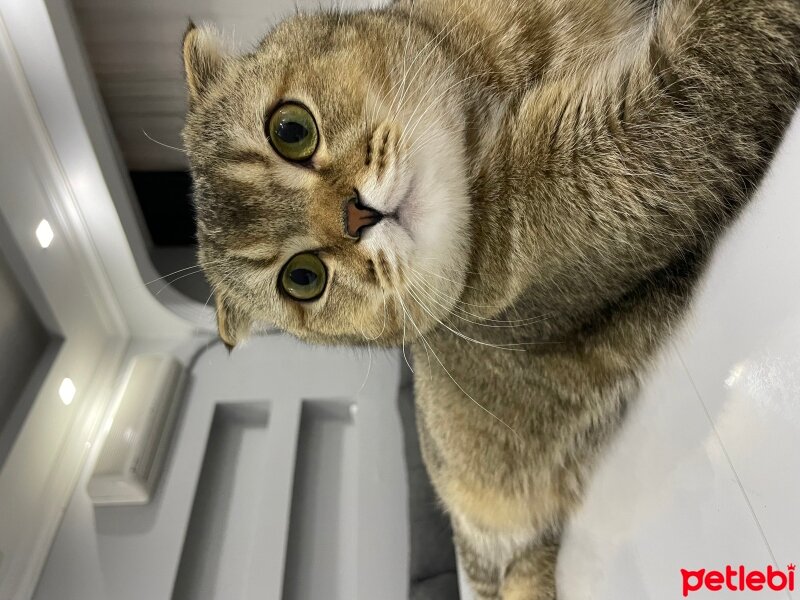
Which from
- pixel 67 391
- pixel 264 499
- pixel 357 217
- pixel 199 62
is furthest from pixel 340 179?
pixel 67 391

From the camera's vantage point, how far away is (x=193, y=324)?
1840 millimetres

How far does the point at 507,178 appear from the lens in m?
0.82

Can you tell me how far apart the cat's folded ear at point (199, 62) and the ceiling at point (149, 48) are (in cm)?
43

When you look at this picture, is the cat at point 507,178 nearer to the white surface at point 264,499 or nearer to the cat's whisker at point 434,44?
the cat's whisker at point 434,44

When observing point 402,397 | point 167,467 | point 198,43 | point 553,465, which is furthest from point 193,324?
point 553,465

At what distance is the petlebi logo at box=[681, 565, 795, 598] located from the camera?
1.59ft

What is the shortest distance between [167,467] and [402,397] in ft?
2.03

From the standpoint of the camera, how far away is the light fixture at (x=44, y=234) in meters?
1.48

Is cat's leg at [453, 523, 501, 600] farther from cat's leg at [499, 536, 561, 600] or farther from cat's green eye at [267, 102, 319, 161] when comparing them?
cat's green eye at [267, 102, 319, 161]

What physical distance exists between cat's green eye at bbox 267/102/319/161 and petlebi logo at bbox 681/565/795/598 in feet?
2.19

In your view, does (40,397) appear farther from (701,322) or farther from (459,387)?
(701,322)

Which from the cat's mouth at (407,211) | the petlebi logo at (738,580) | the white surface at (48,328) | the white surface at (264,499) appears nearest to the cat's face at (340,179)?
the cat's mouth at (407,211)

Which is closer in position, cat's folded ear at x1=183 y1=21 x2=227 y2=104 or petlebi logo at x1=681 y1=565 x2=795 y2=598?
petlebi logo at x1=681 y1=565 x2=795 y2=598

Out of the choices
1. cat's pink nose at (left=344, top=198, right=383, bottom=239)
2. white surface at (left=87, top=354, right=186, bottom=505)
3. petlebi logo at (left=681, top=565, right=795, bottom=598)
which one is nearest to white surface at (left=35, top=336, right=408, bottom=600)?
white surface at (left=87, top=354, right=186, bottom=505)
